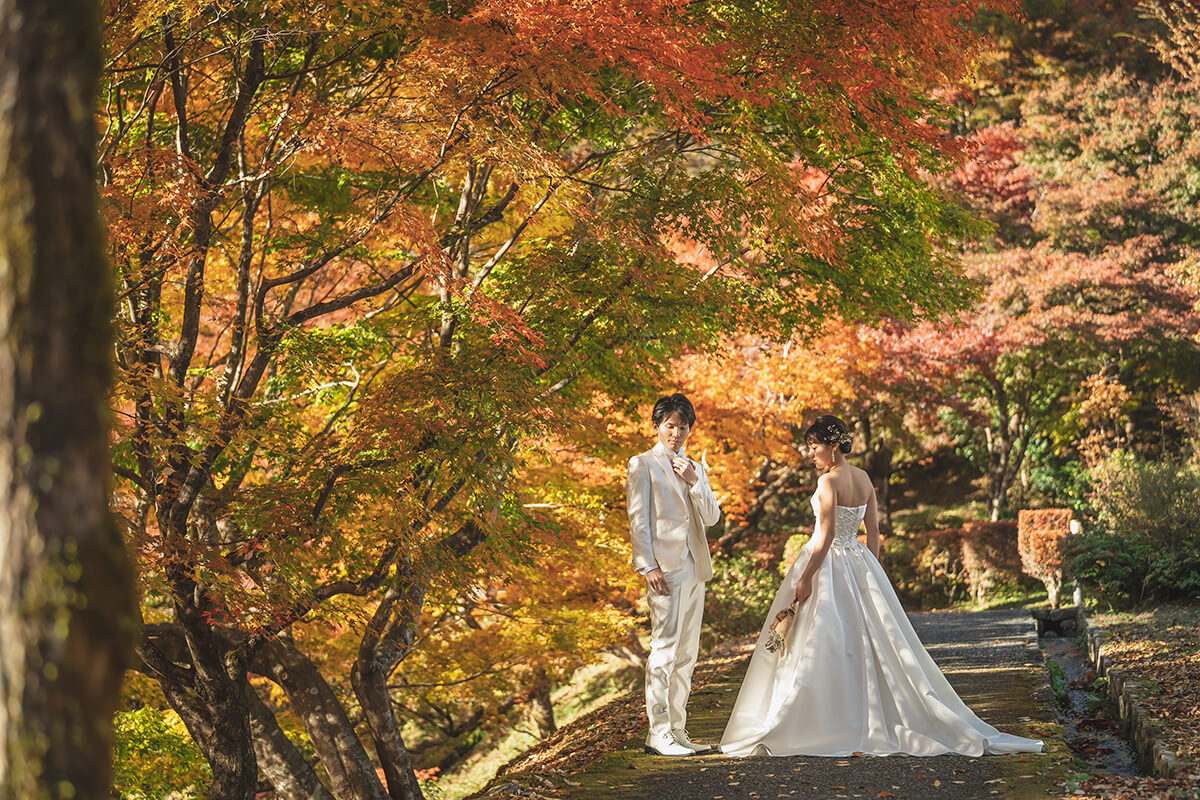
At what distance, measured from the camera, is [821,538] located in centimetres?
523

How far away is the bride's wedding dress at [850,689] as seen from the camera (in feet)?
15.9

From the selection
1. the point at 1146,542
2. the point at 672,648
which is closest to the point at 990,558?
the point at 1146,542

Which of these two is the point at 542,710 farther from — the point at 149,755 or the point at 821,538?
the point at 821,538

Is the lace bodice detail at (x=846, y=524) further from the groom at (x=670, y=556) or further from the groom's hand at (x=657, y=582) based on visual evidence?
the groom's hand at (x=657, y=582)

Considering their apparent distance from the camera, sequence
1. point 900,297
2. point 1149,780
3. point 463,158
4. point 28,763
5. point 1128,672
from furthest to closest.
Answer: point 900,297 → point 1128,672 → point 463,158 → point 1149,780 → point 28,763

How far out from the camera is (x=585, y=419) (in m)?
6.49

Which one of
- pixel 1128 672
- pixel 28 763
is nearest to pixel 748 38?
pixel 1128 672

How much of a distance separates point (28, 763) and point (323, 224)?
647cm

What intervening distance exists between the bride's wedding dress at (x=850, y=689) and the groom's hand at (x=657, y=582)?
64 centimetres

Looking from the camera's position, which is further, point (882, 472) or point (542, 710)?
point (882, 472)

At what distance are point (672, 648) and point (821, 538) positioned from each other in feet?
3.07

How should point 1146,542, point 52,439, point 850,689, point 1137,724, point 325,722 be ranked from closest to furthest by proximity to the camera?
1. point 52,439
2. point 850,689
3. point 1137,724
4. point 325,722
5. point 1146,542

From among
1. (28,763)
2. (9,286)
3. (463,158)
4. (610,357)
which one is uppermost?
(463,158)

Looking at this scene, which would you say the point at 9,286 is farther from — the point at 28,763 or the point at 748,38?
the point at 748,38
